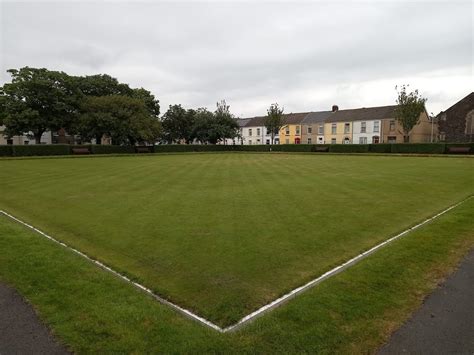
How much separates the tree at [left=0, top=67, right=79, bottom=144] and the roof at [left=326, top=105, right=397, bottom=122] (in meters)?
48.1

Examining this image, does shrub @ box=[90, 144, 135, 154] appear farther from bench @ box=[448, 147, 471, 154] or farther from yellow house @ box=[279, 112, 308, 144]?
bench @ box=[448, 147, 471, 154]

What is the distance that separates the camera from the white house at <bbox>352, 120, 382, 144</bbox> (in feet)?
197

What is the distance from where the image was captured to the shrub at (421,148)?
3594 cm

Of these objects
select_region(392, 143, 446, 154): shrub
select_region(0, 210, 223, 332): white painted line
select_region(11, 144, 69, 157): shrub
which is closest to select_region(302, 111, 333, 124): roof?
select_region(392, 143, 446, 154): shrub

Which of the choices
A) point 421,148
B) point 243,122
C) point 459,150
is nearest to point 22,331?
point 459,150

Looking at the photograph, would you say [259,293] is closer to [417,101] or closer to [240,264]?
[240,264]

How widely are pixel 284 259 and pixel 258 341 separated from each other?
2.13 meters

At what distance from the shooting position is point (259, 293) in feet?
13.0

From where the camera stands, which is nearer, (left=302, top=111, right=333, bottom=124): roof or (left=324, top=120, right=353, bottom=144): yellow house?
(left=324, top=120, right=353, bottom=144): yellow house

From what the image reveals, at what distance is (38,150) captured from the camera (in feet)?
119

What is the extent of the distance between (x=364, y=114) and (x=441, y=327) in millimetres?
64802

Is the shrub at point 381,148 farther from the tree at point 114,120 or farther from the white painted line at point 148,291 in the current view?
the white painted line at point 148,291

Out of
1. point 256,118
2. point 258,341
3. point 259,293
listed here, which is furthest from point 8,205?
point 256,118

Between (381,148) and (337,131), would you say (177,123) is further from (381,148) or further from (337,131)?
(381,148)
